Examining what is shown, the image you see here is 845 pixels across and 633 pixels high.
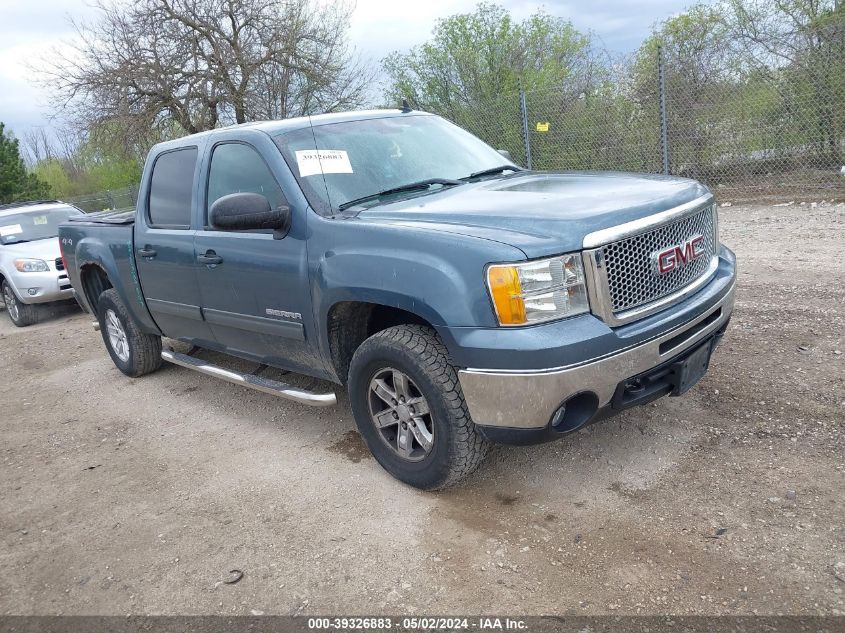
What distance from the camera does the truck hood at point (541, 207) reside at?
283 cm

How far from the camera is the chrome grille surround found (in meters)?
2.83

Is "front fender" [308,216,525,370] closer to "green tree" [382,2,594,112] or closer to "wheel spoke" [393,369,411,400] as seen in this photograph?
"wheel spoke" [393,369,411,400]

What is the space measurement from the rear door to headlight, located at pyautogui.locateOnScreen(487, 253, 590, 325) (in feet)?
7.84

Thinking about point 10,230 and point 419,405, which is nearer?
point 419,405

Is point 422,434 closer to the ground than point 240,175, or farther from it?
closer to the ground

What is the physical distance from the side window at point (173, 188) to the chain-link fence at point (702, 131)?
26.1 ft

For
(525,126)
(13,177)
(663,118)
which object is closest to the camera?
(663,118)

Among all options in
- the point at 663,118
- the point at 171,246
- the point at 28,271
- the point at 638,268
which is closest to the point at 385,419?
the point at 638,268

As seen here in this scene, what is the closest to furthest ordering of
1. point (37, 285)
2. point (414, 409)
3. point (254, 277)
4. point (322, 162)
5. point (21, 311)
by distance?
point (414, 409) → point (322, 162) → point (254, 277) → point (37, 285) → point (21, 311)

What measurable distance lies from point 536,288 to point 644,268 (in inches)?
22.7

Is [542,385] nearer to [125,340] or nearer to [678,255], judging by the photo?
[678,255]

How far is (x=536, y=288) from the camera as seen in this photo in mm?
2773

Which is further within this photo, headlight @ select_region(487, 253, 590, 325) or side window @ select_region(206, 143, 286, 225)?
side window @ select_region(206, 143, 286, 225)

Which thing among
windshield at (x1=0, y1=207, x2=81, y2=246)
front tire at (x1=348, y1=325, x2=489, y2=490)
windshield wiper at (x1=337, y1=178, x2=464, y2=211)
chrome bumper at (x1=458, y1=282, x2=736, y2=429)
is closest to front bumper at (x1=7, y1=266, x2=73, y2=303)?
windshield at (x1=0, y1=207, x2=81, y2=246)
